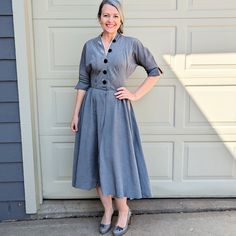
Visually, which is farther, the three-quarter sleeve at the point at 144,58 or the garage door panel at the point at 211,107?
the garage door panel at the point at 211,107

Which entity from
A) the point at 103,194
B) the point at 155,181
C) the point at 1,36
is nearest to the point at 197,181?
the point at 155,181

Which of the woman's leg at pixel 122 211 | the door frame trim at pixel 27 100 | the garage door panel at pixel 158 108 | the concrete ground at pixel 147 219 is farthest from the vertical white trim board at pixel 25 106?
the garage door panel at pixel 158 108

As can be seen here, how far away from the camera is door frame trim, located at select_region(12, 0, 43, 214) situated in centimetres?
239

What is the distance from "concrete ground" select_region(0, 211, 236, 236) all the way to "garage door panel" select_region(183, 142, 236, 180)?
0.28 metres

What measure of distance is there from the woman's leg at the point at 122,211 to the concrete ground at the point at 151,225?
0.08 meters

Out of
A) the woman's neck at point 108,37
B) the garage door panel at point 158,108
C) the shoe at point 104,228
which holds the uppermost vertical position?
the woman's neck at point 108,37

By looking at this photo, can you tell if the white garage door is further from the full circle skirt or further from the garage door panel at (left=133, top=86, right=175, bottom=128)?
the full circle skirt

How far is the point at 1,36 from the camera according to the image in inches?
94.3

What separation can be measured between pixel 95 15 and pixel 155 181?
130cm

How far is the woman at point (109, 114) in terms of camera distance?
228 centimetres

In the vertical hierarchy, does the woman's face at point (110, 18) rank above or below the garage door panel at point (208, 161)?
above

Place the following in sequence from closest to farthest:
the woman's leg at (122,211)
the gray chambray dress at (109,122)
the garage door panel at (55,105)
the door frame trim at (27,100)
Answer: the gray chambray dress at (109,122) < the door frame trim at (27,100) < the woman's leg at (122,211) < the garage door panel at (55,105)

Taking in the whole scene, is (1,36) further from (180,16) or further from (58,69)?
(180,16)

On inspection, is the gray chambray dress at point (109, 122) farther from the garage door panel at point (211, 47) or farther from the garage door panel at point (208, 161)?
the garage door panel at point (208, 161)
